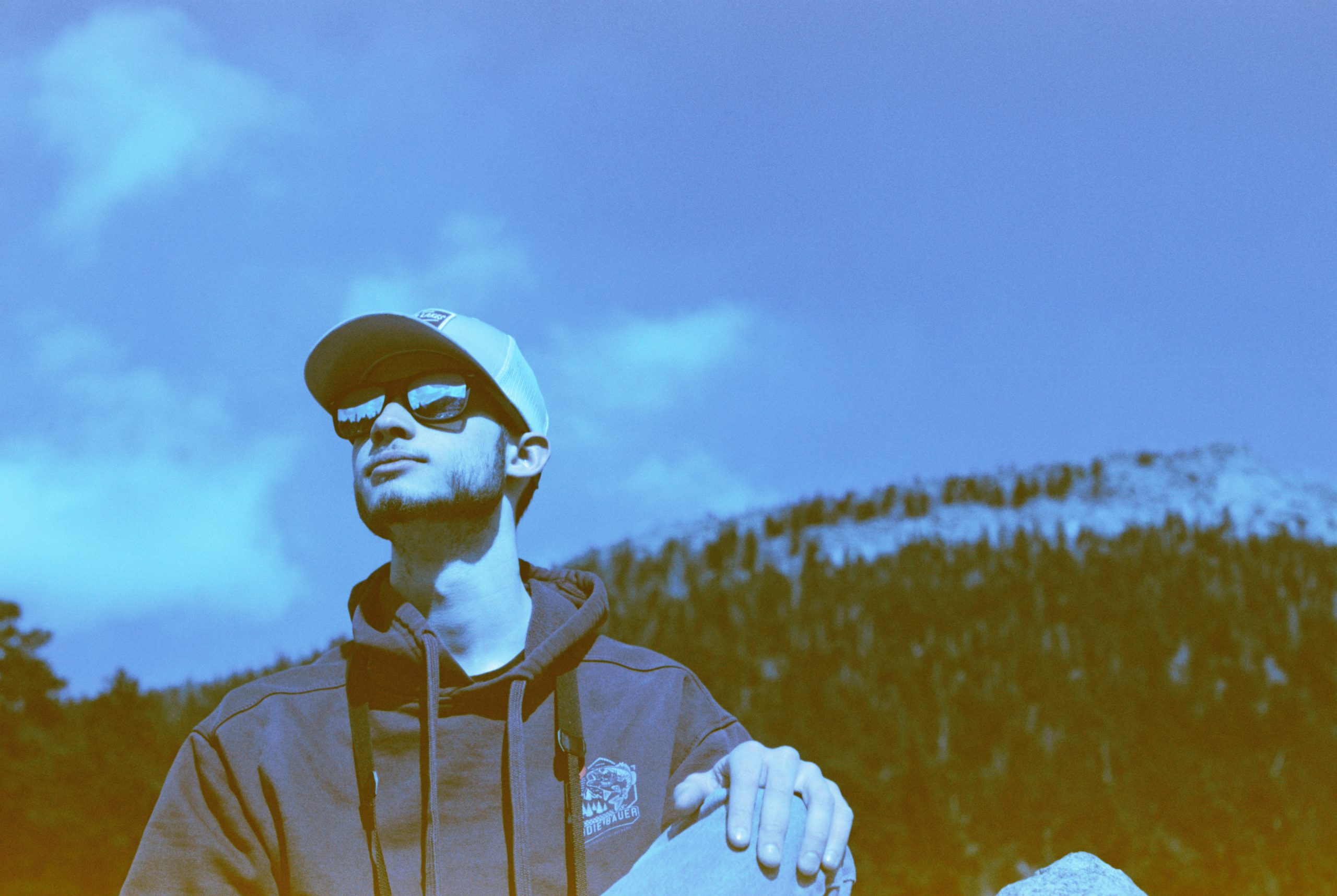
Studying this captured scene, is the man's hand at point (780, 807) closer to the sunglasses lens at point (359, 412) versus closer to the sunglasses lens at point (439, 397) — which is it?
the sunglasses lens at point (439, 397)

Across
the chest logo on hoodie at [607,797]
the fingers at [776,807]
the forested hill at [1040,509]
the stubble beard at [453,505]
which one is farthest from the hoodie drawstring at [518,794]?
the forested hill at [1040,509]

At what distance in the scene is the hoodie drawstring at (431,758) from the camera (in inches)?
104

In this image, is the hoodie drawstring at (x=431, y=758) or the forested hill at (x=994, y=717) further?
the forested hill at (x=994, y=717)

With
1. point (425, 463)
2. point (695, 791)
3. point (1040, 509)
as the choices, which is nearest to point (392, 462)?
point (425, 463)

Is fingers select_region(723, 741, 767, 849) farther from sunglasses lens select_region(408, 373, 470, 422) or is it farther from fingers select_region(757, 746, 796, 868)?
sunglasses lens select_region(408, 373, 470, 422)

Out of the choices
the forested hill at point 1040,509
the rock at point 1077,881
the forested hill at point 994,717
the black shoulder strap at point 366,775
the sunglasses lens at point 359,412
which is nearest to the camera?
the black shoulder strap at point 366,775

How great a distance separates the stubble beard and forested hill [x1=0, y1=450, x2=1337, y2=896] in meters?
4.47

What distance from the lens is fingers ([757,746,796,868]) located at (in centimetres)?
253

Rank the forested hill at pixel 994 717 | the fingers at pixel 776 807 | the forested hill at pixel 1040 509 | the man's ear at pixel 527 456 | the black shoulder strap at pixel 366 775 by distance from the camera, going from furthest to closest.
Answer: the forested hill at pixel 1040 509 < the forested hill at pixel 994 717 < the man's ear at pixel 527 456 < the black shoulder strap at pixel 366 775 < the fingers at pixel 776 807

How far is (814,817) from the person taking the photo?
8.40 ft

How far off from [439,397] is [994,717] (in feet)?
19.3

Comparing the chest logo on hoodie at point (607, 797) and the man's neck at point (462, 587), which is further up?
the man's neck at point (462, 587)

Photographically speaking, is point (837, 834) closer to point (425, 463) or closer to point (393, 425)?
point (425, 463)

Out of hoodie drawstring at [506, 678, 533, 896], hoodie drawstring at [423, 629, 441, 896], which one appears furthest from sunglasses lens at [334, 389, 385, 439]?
hoodie drawstring at [506, 678, 533, 896]
